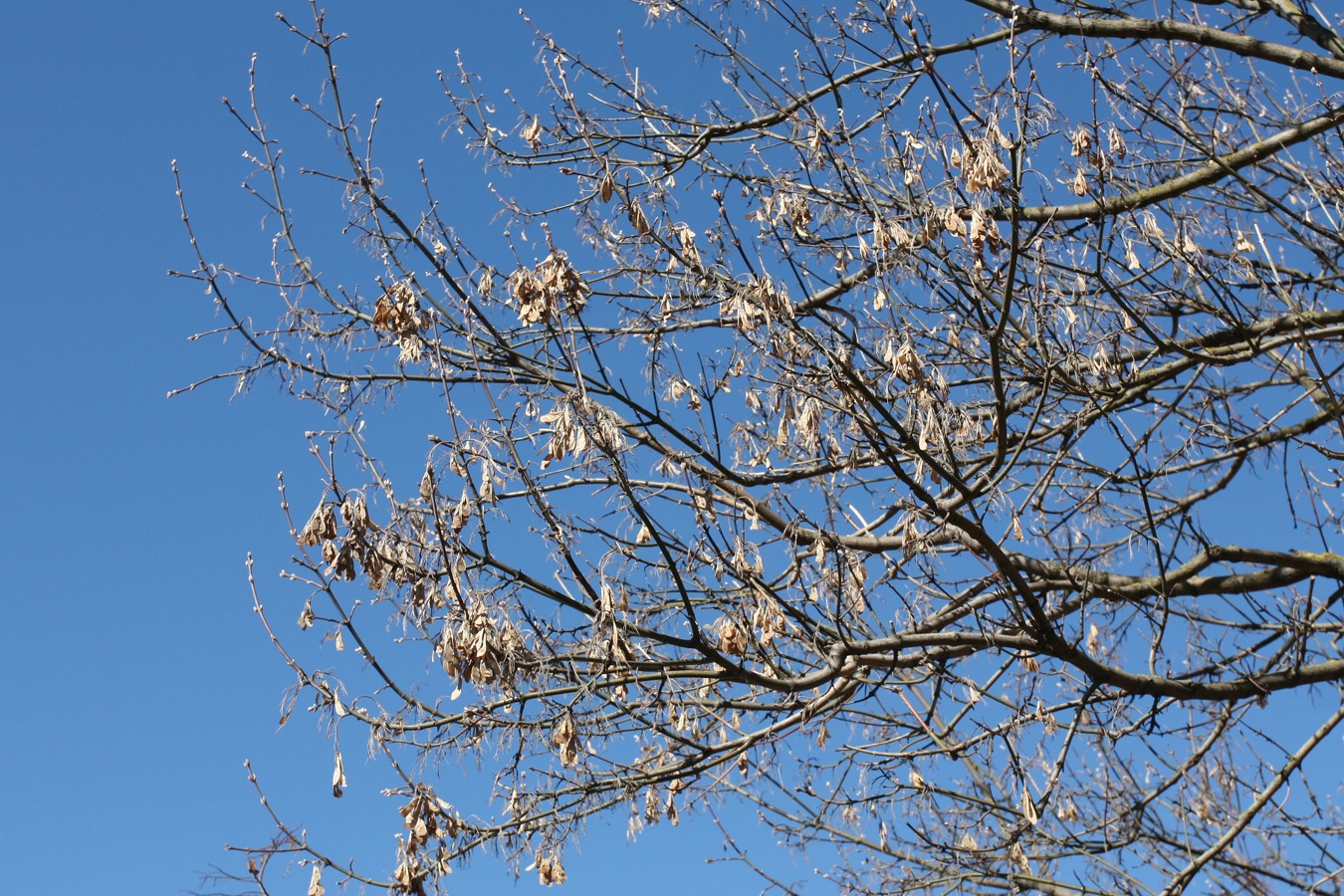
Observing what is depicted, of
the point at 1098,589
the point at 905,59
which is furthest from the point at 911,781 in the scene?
the point at 905,59

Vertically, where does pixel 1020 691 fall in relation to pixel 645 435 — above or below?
below

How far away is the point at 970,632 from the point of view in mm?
4938

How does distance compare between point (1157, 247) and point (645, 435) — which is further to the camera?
point (1157, 247)

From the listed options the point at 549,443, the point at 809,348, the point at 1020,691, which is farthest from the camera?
the point at 1020,691

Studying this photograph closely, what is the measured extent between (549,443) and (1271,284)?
13.8ft

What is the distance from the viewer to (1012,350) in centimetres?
516

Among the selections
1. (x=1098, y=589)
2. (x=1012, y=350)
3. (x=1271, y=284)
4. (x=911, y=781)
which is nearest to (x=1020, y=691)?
(x=911, y=781)

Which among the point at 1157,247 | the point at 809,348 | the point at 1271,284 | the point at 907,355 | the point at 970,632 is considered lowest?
the point at 970,632

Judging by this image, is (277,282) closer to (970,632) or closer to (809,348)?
(809,348)

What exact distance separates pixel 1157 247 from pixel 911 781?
2827mm

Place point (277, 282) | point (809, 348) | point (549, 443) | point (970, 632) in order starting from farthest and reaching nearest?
point (277, 282) < point (970, 632) < point (809, 348) < point (549, 443)

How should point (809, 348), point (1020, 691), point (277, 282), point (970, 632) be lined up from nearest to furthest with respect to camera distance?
point (809, 348) < point (970, 632) < point (277, 282) < point (1020, 691)

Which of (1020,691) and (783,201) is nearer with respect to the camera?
(783,201)

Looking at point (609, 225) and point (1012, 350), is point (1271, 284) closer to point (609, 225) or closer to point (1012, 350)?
point (1012, 350)
